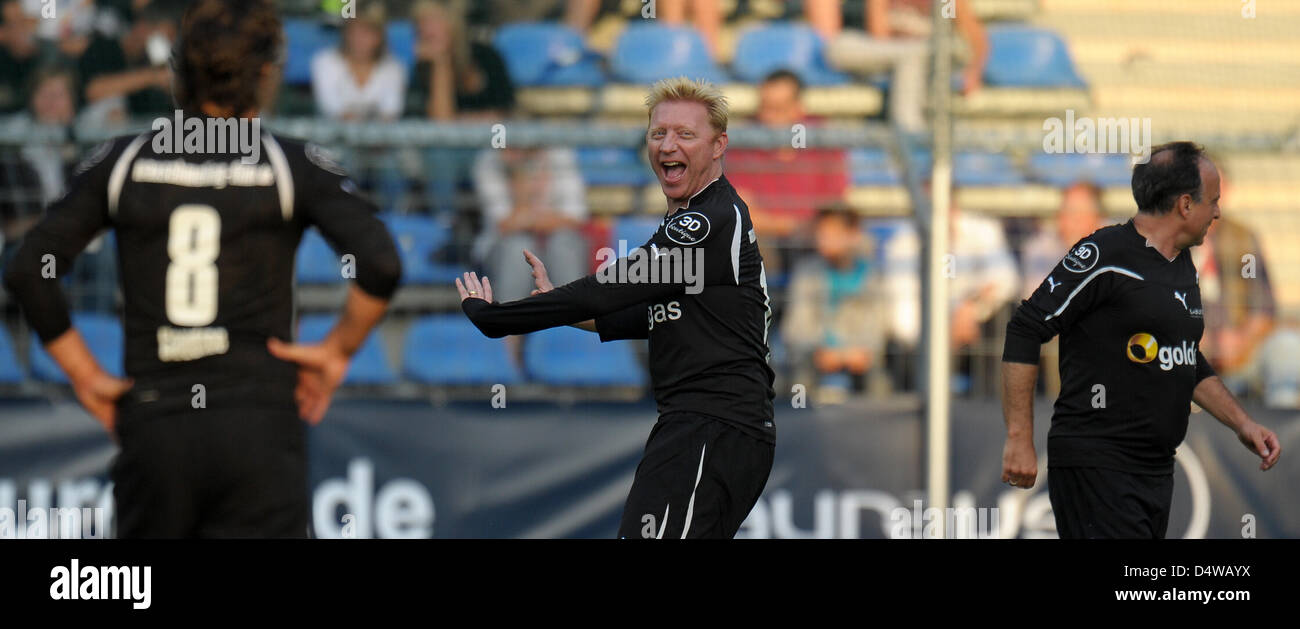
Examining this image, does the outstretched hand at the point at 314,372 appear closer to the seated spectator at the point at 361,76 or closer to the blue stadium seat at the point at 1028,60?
the seated spectator at the point at 361,76

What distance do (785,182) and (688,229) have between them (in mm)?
3663

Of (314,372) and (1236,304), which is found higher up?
(1236,304)

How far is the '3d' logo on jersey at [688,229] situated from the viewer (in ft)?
15.2

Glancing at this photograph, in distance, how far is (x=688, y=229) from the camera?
4.63 metres

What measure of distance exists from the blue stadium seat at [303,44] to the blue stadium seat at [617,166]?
2.12 metres

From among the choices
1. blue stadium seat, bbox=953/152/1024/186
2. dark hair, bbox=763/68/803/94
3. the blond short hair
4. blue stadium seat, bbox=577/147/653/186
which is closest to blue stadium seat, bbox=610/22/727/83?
dark hair, bbox=763/68/803/94

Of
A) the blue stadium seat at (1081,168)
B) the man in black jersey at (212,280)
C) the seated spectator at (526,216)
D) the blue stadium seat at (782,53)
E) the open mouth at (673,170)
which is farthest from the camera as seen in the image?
the blue stadium seat at (782,53)

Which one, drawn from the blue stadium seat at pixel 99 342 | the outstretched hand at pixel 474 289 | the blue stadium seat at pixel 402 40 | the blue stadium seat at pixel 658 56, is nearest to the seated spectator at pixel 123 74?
the blue stadium seat at pixel 402 40

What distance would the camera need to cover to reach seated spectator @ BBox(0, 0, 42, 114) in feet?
30.5

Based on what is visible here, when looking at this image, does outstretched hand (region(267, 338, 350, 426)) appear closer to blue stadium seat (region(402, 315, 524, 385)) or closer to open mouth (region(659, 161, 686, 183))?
open mouth (region(659, 161, 686, 183))

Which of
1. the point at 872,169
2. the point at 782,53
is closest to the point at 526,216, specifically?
the point at 872,169

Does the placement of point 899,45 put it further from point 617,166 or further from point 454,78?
point 454,78
